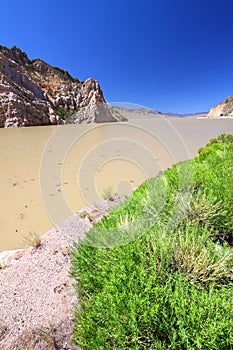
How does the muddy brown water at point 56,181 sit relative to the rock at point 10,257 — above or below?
above

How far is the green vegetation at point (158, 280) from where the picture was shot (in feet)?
3.51

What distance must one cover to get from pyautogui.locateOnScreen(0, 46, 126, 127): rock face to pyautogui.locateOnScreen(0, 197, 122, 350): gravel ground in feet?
49.1

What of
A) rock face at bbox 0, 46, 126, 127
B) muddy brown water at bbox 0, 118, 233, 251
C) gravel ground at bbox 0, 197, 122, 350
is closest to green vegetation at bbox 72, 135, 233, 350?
gravel ground at bbox 0, 197, 122, 350

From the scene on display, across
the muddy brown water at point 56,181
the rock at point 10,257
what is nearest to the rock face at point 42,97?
the muddy brown water at point 56,181

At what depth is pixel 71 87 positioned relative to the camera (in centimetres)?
5088

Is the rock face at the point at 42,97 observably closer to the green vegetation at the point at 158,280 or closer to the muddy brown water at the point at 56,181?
the muddy brown water at the point at 56,181

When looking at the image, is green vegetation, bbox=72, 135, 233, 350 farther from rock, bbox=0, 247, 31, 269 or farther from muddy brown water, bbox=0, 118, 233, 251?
muddy brown water, bbox=0, 118, 233, 251

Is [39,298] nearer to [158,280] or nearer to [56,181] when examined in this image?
[158,280]

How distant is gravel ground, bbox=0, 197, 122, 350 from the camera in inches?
63.7

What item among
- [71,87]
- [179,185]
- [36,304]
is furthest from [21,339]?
[71,87]

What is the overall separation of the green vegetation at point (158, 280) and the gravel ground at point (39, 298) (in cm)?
29

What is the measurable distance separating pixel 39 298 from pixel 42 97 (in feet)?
150

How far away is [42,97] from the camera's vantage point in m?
40.8

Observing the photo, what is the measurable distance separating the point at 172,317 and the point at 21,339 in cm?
142
